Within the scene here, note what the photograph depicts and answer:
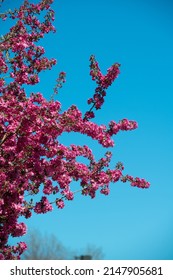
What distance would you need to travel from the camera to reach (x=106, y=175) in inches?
363

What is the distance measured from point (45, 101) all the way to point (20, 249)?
2.82m

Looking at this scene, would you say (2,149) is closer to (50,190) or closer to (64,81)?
(50,190)

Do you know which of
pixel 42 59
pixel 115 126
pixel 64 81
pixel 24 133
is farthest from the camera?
pixel 42 59

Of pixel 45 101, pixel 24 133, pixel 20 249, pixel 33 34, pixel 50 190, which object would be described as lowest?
pixel 20 249

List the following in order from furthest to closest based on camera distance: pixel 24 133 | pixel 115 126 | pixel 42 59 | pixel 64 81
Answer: pixel 42 59 → pixel 64 81 → pixel 115 126 → pixel 24 133

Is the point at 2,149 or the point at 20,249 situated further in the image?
the point at 20,249
